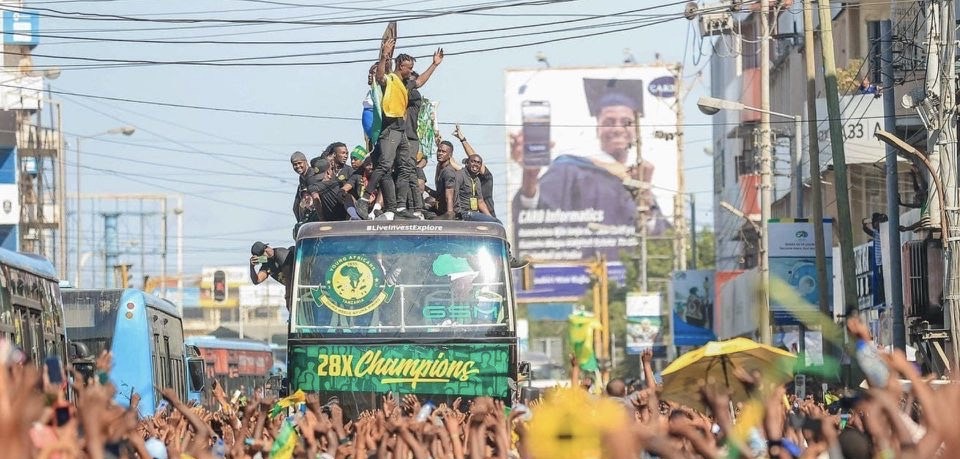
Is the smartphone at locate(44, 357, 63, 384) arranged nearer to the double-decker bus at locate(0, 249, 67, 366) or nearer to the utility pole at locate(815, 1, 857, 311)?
the double-decker bus at locate(0, 249, 67, 366)

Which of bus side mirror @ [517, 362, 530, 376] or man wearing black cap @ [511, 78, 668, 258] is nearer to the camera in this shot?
bus side mirror @ [517, 362, 530, 376]

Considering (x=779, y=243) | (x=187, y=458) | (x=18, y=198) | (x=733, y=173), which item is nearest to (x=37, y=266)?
(x=187, y=458)

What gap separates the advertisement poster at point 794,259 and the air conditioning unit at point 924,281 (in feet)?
18.5

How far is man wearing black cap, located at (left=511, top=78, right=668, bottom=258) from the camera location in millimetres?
114500

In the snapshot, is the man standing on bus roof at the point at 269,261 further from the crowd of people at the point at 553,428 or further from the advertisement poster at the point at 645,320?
the advertisement poster at the point at 645,320

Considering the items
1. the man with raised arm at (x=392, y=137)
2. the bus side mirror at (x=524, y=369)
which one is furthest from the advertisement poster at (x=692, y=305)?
the man with raised arm at (x=392, y=137)

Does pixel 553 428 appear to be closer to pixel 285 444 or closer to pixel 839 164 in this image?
pixel 285 444

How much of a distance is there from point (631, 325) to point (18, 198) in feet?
93.6

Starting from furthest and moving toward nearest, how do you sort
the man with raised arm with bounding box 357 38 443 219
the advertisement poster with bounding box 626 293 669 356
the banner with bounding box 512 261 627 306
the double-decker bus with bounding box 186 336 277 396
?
1. the banner with bounding box 512 261 627 306
2. the advertisement poster with bounding box 626 293 669 356
3. the double-decker bus with bounding box 186 336 277 396
4. the man with raised arm with bounding box 357 38 443 219

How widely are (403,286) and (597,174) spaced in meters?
97.4

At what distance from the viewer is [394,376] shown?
17797 mm

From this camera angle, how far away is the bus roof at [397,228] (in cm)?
1819

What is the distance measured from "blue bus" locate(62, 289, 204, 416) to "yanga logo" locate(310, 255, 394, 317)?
17.7 ft

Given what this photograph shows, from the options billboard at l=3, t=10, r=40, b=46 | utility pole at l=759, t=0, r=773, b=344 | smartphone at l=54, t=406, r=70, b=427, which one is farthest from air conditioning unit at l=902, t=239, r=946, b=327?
billboard at l=3, t=10, r=40, b=46
